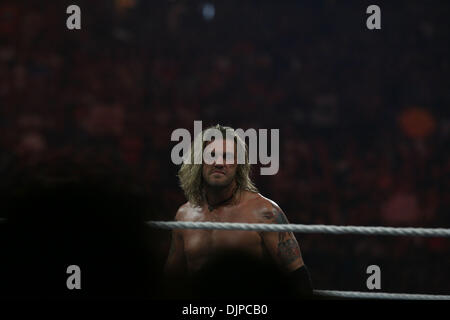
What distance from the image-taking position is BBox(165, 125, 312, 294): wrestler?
1.92m

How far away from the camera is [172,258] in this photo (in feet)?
6.73

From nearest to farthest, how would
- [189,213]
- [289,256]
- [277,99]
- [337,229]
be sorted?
1. [337,229]
2. [289,256]
3. [189,213]
4. [277,99]

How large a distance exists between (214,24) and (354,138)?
1904 millimetres

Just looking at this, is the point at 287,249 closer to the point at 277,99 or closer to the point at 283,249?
the point at 283,249

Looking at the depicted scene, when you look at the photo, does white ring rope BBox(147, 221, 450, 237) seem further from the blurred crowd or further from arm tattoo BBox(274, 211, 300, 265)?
the blurred crowd

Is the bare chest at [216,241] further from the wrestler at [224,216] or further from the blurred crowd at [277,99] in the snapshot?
the blurred crowd at [277,99]

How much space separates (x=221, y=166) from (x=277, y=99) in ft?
11.6

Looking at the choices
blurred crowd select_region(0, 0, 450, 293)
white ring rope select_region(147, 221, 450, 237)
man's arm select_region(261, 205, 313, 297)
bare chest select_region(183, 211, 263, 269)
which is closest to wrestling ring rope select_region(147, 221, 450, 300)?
white ring rope select_region(147, 221, 450, 237)

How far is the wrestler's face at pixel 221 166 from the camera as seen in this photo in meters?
1.99

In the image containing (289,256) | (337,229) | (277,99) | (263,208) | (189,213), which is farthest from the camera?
(277,99)

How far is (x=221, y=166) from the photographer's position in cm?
199

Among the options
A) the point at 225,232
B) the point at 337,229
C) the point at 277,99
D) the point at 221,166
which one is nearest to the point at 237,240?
the point at 225,232

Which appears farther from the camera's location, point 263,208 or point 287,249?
point 263,208
